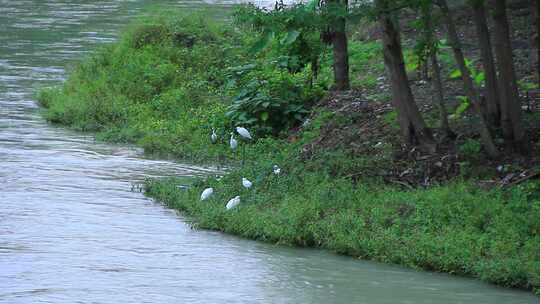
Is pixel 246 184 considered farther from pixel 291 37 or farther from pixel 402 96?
pixel 291 37

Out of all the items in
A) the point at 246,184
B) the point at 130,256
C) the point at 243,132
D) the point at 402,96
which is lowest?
the point at 130,256

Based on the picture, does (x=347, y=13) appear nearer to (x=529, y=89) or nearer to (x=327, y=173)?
(x=327, y=173)

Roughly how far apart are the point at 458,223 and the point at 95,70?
1370cm

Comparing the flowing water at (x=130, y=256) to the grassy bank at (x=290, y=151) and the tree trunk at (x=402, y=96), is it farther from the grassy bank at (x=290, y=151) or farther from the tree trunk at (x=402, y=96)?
the tree trunk at (x=402, y=96)

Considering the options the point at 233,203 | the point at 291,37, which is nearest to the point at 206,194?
the point at 233,203

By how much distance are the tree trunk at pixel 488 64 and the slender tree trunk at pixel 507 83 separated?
0.41 ft

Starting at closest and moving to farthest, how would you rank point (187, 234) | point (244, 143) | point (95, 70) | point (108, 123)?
point (187, 234) < point (244, 143) < point (108, 123) < point (95, 70)

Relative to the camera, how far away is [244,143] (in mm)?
16766

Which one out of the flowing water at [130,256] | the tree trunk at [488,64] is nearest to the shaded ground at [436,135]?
the tree trunk at [488,64]

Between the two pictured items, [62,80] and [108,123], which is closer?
[108,123]

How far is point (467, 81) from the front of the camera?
39.4 ft

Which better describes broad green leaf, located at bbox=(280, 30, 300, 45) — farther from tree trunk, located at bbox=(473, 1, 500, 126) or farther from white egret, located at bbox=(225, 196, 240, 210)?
white egret, located at bbox=(225, 196, 240, 210)

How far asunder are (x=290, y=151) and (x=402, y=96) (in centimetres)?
266

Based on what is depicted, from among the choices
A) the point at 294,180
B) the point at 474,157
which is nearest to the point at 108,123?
the point at 294,180
